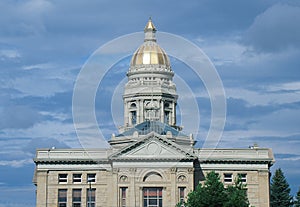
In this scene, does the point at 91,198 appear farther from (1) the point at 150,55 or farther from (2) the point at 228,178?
(1) the point at 150,55

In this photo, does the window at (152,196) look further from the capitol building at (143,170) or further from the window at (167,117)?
the window at (167,117)

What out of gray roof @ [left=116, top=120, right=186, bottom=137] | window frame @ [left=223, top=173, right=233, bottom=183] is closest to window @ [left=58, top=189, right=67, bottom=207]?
gray roof @ [left=116, top=120, right=186, bottom=137]

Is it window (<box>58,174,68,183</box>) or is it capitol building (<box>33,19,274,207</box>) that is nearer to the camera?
capitol building (<box>33,19,274,207</box>)

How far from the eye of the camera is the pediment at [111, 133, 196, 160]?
97750 mm

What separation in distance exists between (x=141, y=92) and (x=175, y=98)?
18.1 feet

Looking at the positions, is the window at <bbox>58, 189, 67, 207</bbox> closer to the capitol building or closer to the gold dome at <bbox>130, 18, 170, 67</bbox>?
the capitol building

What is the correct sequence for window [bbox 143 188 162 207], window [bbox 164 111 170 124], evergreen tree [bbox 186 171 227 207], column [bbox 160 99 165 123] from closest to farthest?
evergreen tree [bbox 186 171 227 207] < window [bbox 143 188 162 207] < column [bbox 160 99 165 123] < window [bbox 164 111 170 124]

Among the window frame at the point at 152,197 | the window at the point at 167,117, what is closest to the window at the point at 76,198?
the window frame at the point at 152,197

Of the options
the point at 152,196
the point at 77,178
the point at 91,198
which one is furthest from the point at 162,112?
the point at 152,196

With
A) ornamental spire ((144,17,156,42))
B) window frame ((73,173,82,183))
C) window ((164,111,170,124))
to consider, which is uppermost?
ornamental spire ((144,17,156,42))

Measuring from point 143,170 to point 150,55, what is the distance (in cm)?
3148

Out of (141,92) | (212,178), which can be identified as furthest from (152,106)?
(212,178)

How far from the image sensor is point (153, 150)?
98.4 metres

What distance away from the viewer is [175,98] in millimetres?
122125
